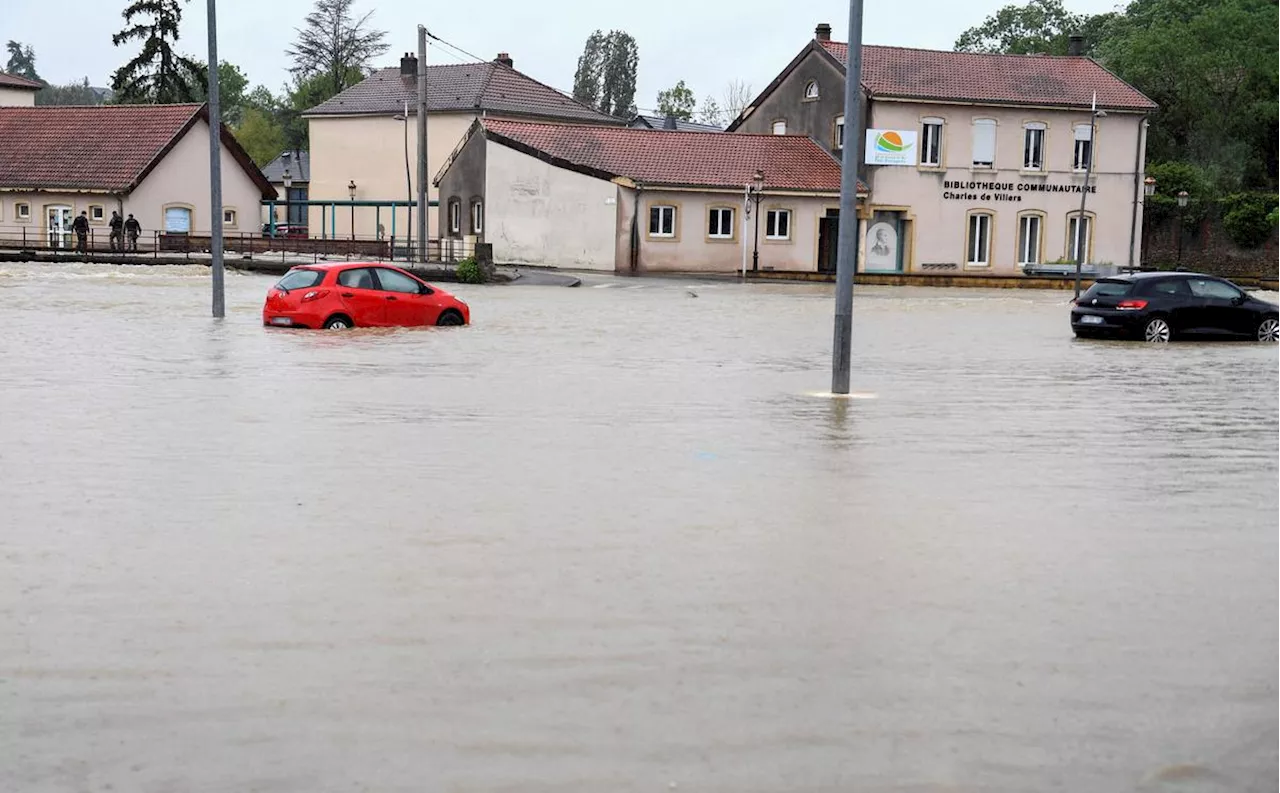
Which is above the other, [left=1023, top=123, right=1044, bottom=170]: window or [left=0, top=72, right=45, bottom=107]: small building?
[left=0, top=72, right=45, bottom=107]: small building

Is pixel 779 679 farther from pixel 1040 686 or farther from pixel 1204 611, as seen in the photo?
pixel 1204 611

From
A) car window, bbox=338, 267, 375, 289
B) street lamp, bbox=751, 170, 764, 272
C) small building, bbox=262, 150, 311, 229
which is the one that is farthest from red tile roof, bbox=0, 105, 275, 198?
car window, bbox=338, 267, 375, 289

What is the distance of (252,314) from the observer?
3191 centimetres

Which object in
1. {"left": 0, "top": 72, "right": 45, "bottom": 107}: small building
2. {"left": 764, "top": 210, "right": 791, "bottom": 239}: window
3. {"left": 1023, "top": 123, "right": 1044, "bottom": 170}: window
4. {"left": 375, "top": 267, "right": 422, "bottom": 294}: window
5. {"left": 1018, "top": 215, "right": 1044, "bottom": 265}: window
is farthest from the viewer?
{"left": 0, "top": 72, "right": 45, "bottom": 107}: small building

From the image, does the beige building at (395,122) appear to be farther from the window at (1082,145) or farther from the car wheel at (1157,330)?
the car wheel at (1157,330)

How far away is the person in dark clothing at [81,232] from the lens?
58469 mm

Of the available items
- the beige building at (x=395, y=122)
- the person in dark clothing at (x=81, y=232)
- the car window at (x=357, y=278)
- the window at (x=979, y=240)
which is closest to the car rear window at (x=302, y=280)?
the car window at (x=357, y=278)

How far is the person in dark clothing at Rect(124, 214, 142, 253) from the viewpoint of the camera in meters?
59.7

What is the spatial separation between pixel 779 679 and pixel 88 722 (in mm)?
2622

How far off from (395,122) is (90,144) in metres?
14.1

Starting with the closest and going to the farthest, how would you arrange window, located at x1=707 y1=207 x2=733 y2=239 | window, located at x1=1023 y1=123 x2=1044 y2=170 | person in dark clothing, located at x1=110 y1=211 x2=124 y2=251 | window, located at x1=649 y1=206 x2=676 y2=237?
window, located at x1=649 y1=206 x2=676 y2=237 < window, located at x1=707 y1=207 x2=733 y2=239 < person in dark clothing, located at x1=110 y1=211 x2=124 y2=251 < window, located at x1=1023 y1=123 x2=1044 y2=170

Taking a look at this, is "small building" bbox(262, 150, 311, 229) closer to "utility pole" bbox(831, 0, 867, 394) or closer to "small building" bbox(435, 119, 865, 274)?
"small building" bbox(435, 119, 865, 274)

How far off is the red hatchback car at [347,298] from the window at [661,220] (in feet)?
93.5

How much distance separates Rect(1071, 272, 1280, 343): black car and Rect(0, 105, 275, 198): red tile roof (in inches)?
1707
